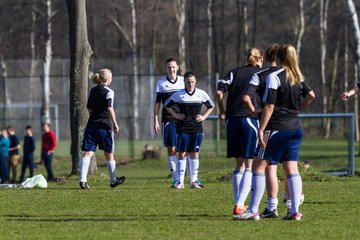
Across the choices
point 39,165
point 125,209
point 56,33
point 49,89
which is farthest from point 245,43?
point 125,209

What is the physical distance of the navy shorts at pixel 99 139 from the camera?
54.6ft

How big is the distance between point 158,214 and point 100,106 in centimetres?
415

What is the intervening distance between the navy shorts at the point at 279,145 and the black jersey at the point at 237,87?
1.33m

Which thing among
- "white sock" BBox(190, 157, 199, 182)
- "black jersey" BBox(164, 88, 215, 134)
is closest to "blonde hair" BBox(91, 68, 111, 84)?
"black jersey" BBox(164, 88, 215, 134)

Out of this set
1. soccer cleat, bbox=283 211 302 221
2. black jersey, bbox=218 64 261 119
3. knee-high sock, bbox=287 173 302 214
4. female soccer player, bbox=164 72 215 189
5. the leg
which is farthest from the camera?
female soccer player, bbox=164 72 215 189

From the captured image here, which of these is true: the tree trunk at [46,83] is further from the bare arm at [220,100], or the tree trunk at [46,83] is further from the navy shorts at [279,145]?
the navy shorts at [279,145]

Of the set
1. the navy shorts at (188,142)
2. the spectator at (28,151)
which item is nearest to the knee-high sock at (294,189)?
the navy shorts at (188,142)

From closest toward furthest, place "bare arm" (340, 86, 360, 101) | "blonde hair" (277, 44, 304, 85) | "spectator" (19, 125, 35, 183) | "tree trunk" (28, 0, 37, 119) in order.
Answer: "blonde hair" (277, 44, 304, 85) < "bare arm" (340, 86, 360, 101) < "spectator" (19, 125, 35, 183) < "tree trunk" (28, 0, 37, 119)

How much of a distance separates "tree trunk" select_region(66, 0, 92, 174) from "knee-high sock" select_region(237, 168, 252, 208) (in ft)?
32.5

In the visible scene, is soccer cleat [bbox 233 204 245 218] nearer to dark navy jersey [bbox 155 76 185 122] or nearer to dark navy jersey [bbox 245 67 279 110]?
dark navy jersey [bbox 245 67 279 110]

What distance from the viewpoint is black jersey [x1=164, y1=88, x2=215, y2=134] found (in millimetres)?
16641

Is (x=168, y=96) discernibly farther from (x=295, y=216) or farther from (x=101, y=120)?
(x=295, y=216)

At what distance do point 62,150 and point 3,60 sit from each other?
766 centimetres

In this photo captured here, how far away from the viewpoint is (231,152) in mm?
12680
